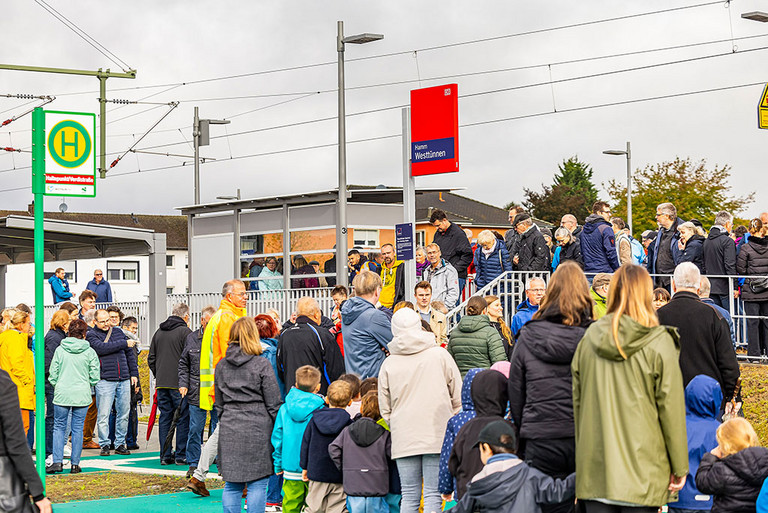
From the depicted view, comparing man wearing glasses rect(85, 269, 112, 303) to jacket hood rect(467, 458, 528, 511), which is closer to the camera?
jacket hood rect(467, 458, 528, 511)

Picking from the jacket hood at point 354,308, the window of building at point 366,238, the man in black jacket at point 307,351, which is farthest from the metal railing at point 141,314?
the jacket hood at point 354,308

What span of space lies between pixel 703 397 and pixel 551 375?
1.31 meters

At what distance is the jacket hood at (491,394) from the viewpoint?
6.50 m

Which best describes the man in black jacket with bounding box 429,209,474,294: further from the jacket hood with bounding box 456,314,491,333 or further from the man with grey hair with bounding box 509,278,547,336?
the jacket hood with bounding box 456,314,491,333

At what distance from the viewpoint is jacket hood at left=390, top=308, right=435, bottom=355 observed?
25.7 feet

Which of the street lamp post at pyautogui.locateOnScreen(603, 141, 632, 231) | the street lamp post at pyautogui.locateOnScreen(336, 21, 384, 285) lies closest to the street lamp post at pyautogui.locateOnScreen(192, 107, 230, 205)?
the street lamp post at pyautogui.locateOnScreen(336, 21, 384, 285)

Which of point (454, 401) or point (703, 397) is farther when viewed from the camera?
point (454, 401)

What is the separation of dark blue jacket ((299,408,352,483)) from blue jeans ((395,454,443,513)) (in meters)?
0.69

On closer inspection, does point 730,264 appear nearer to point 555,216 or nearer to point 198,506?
point 198,506

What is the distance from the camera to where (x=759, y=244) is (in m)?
14.7

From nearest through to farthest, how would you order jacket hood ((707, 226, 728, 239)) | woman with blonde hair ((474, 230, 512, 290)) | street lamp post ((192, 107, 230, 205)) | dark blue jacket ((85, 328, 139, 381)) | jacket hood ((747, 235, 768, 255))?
dark blue jacket ((85, 328, 139, 381)) → jacket hood ((747, 235, 768, 255)) → jacket hood ((707, 226, 728, 239)) → woman with blonde hair ((474, 230, 512, 290)) → street lamp post ((192, 107, 230, 205))

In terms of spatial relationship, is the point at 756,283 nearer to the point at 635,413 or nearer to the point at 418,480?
the point at 418,480

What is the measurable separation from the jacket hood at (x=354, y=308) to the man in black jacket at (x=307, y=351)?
40 cm

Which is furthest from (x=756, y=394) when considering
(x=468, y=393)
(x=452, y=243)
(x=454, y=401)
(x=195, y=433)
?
(x=468, y=393)
